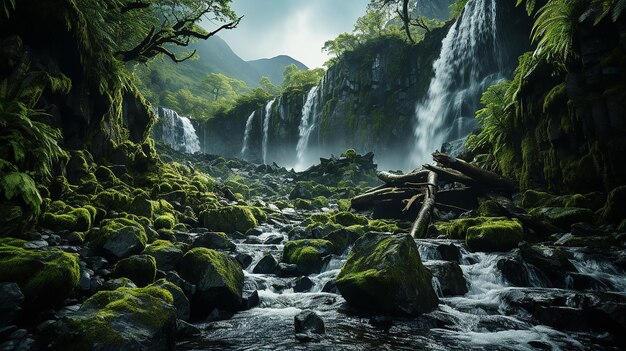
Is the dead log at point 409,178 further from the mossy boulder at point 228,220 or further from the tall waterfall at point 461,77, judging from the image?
the tall waterfall at point 461,77

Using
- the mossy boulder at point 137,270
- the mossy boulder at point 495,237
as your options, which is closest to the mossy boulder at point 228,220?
the mossy boulder at point 137,270

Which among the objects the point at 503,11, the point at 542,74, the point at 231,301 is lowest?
the point at 231,301

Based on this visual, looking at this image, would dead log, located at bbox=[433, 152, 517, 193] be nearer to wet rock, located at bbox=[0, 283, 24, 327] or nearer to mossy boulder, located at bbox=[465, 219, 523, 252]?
mossy boulder, located at bbox=[465, 219, 523, 252]

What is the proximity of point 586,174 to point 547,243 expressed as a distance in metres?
2.88

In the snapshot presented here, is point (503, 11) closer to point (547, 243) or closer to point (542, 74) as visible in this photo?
point (542, 74)

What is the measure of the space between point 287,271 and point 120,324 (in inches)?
196

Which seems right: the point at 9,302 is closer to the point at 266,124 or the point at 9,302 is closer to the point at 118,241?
the point at 118,241

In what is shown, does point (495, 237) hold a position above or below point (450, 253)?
above

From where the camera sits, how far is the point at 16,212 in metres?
6.08

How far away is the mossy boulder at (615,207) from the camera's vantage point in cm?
834

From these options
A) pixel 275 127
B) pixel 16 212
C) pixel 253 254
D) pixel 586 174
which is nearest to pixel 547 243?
pixel 586 174

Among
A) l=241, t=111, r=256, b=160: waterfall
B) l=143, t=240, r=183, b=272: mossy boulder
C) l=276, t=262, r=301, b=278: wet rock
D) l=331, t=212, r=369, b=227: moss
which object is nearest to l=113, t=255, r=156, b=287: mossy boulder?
l=143, t=240, r=183, b=272: mossy boulder

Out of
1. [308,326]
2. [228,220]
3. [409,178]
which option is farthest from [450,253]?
[228,220]

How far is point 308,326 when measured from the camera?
4.93 metres
